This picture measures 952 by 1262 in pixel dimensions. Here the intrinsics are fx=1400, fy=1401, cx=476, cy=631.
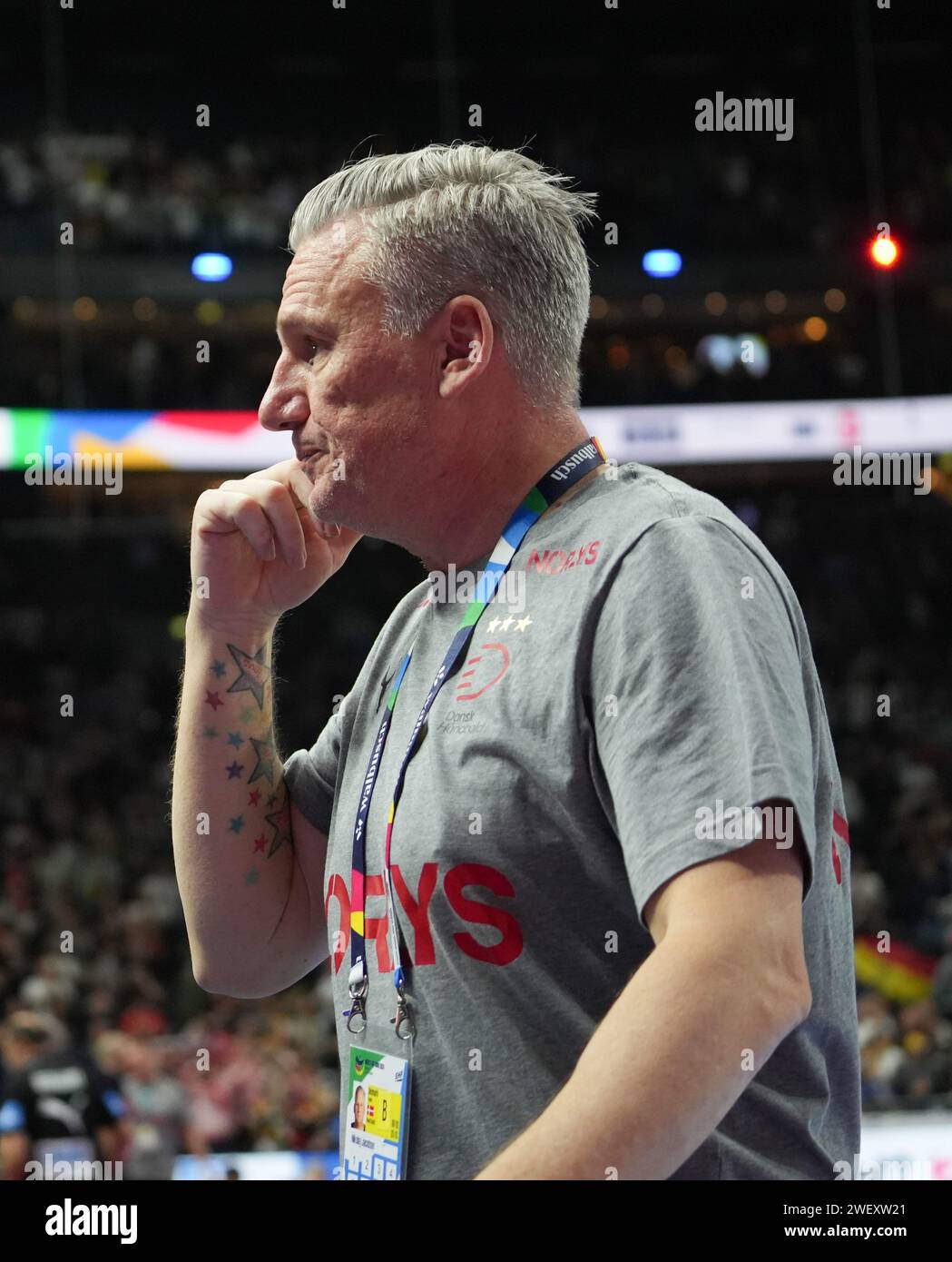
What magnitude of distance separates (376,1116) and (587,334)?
10.9m

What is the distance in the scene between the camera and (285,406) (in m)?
1.35

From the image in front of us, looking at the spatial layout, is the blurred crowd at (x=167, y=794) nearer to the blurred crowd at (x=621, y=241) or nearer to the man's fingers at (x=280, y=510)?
the blurred crowd at (x=621, y=241)

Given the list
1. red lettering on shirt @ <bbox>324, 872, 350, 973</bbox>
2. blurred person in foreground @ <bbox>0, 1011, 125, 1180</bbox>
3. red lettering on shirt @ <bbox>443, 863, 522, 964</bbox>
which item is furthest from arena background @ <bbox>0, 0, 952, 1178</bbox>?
red lettering on shirt @ <bbox>443, 863, 522, 964</bbox>

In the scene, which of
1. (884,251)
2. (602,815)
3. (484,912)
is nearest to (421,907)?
(484,912)

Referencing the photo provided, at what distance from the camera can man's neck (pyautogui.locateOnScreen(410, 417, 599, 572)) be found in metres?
1.31

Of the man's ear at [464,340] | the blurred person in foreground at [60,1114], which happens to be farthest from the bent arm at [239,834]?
the blurred person in foreground at [60,1114]

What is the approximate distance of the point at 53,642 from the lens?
11.3m

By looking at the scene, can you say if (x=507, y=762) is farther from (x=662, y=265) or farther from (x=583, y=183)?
(x=662, y=265)

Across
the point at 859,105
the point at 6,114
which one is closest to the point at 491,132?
the point at 859,105

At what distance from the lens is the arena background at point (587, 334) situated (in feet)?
32.4

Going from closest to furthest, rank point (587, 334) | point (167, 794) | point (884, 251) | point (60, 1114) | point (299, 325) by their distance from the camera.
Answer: point (299, 325) → point (60, 1114) → point (167, 794) → point (884, 251) → point (587, 334)

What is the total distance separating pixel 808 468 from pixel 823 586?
4.04ft
